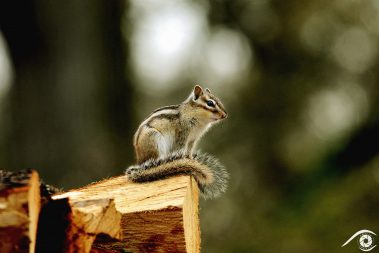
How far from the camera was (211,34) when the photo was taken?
28.1 feet

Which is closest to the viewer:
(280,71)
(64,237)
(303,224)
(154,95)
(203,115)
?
(64,237)

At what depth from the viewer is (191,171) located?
7.99 ft

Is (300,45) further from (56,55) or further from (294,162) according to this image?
(56,55)

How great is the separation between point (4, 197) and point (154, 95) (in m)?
7.36

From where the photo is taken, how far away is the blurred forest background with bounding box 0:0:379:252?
5.69 m

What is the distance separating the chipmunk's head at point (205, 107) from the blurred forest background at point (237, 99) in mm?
1773

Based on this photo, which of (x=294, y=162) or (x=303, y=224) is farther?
(x=294, y=162)

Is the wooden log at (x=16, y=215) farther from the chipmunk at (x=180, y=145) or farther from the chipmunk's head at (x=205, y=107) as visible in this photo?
the chipmunk's head at (x=205, y=107)

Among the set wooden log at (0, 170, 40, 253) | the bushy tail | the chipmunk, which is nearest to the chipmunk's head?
the chipmunk

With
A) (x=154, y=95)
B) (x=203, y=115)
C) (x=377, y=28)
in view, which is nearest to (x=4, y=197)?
(x=203, y=115)

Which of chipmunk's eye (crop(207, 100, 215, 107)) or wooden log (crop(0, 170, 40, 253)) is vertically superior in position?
chipmunk's eye (crop(207, 100, 215, 107))

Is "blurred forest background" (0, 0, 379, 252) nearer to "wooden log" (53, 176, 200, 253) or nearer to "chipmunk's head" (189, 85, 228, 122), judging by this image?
"chipmunk's head" (189, 85, 228, 122)
